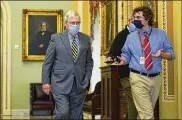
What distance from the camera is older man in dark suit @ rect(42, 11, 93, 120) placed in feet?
19.6

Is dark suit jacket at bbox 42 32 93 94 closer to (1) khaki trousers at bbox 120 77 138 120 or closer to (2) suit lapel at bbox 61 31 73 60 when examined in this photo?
(2) suit lapel at bbox 61 31 73 60

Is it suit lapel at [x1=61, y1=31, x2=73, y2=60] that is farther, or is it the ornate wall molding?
the ornate wall molding

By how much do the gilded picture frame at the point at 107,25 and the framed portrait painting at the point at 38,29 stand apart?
14.1 feet

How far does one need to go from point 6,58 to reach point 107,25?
18.9 feet

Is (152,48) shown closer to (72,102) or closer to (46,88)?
(72,102)

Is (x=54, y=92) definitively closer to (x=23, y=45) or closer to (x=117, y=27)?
(x=117, y=27)

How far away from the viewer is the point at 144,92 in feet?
19.2

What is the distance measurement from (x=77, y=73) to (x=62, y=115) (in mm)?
607

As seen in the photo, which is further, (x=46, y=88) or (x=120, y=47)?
(x=120, y=47)

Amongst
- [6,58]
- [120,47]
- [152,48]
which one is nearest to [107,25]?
[6,58]

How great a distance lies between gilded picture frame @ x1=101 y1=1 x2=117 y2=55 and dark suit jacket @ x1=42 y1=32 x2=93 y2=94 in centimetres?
699

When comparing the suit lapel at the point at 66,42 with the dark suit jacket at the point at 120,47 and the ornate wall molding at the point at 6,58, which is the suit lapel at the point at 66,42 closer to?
the dark suit jacket at the point at 120,47

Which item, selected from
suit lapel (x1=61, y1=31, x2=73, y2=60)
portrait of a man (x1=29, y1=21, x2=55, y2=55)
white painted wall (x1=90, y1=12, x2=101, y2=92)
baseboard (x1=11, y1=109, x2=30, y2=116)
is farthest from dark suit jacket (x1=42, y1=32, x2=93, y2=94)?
portrait of a man (x1=29, y1=21, x2=55, y2=55)

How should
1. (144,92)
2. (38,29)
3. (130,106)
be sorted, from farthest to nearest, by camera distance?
1. (38,29)
2. (130,106)
3. (144,92)
